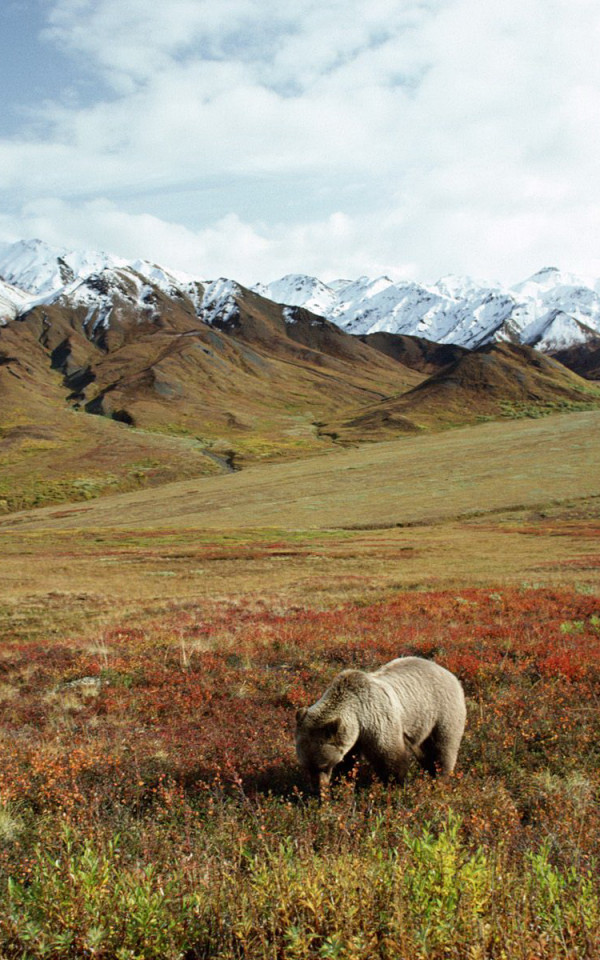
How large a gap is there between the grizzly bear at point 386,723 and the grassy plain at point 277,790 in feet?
1.01

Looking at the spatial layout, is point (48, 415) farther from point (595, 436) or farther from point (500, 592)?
point (500, 592)

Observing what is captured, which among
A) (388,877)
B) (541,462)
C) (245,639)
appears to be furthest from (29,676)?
(541,462)

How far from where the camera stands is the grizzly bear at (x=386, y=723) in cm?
582

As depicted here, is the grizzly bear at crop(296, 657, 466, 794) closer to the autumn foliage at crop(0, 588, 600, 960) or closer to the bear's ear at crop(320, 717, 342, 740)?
the bear's ear at crop(320, 717, 342, 740)

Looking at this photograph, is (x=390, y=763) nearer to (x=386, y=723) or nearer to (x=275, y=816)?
(x=386, y=723)

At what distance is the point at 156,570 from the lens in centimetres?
3866

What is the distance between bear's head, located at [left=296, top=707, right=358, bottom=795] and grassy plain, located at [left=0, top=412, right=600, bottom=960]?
0.28 meters

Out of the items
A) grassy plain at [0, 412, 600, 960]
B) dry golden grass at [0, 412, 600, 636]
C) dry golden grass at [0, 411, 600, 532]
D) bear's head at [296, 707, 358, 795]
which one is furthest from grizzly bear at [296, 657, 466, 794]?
dry golden grass at [0, 411, 600, 532]

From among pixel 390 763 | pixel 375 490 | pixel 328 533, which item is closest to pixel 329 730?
pixel 390 763

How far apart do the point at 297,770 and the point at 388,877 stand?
2977mm

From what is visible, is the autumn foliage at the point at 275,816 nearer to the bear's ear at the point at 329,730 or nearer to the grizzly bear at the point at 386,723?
the grizzly bear at the point at 386,723

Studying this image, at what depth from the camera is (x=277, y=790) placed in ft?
20.4

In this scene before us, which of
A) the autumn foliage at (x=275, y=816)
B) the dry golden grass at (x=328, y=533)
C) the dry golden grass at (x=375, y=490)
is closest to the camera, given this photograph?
the autumn foliage at (x=275, y=816)

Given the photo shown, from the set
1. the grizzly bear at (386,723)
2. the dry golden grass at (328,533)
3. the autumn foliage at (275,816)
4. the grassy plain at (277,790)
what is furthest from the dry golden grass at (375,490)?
the grizzly bear at (386,723)
